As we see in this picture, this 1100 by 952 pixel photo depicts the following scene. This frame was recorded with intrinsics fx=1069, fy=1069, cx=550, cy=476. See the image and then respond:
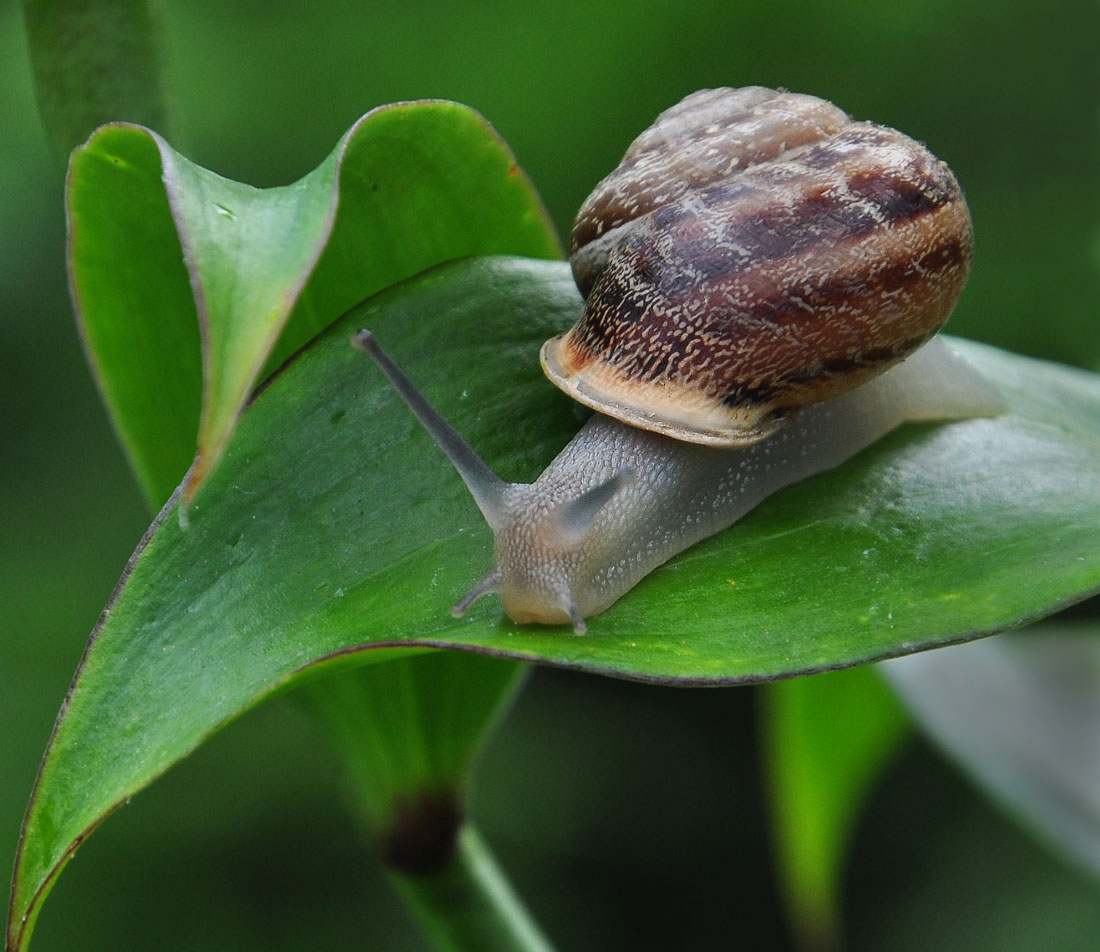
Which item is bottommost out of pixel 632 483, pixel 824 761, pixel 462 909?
pixel 824 761

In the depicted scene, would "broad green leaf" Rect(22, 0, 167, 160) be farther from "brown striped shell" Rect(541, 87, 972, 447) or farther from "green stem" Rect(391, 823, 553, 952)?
"green stem" Rect(391, 823, 553, 952)

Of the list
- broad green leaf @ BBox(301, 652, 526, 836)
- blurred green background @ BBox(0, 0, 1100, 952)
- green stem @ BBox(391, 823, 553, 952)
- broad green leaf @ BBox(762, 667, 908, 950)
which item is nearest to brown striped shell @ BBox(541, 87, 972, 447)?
broad green leaf @ BBox(301, 652, 526, 836)

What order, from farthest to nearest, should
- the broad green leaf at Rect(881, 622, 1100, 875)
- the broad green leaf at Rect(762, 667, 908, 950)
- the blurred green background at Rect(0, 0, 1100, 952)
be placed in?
the blurred green background at Rect(0, 0, 1100, 952), the broad green leaf at Rect(762, 667, 908, 950), the broad green leaf at Rect(881, 622, 1100, 875)

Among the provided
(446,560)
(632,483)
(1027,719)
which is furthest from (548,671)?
(446,560)

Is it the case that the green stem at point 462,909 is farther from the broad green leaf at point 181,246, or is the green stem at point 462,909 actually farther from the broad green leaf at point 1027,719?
the broad green leaf at point 1027,719

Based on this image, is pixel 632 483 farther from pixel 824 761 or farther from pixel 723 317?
pixel 824 761

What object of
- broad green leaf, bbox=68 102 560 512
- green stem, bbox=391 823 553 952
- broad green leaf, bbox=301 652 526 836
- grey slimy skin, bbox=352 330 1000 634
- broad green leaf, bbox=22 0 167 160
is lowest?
green stem, bbox=391 823 553 952
